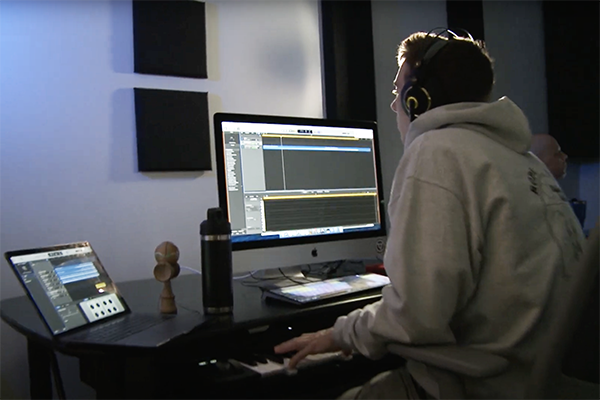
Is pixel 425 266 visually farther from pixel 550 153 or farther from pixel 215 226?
pixel 550 153

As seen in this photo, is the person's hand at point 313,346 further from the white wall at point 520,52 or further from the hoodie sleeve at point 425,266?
the white wall at point 520,52

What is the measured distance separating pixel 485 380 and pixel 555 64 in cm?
259

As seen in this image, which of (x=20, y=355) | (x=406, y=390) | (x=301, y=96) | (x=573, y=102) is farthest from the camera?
(x=573, y=102)

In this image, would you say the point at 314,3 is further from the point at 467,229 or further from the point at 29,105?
the point at 467,229

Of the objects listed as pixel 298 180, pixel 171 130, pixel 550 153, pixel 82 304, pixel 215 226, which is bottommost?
pixel 82 304

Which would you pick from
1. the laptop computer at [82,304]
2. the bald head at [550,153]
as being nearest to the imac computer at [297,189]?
the laptop computer at [82,304]

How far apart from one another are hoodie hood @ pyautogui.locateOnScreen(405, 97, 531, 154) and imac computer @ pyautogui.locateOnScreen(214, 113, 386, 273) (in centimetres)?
57

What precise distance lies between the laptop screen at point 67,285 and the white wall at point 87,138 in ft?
1.95

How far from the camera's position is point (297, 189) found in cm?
157

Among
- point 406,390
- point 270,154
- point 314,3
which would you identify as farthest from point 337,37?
point 406,390

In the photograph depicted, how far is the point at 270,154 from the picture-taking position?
1530 mm

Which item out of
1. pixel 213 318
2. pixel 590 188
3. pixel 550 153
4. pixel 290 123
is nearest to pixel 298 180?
pixel 290 123

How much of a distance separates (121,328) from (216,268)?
24cm

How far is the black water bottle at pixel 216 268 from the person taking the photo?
3.72 ft
